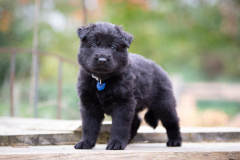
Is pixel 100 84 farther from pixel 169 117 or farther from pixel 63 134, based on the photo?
pixel 169 117

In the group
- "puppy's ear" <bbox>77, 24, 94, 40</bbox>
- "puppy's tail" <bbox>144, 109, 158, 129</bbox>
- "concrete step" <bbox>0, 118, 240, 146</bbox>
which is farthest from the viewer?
"puppy's tail" <bbox>144, 109, 158, 129</bbox>

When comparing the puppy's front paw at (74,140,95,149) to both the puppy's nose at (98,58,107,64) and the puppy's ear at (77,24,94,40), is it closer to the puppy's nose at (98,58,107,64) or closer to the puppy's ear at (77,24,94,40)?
the puppy's nose at (98,58,107,64)

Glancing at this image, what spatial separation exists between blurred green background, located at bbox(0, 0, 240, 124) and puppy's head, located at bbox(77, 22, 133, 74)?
4.98m

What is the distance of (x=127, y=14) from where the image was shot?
9.20m

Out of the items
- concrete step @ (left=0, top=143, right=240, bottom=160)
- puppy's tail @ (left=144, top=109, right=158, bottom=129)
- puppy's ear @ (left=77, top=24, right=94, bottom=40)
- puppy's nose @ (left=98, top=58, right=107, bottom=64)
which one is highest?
puppy's ear @ (left=77, top=24, right=94, bottom=40)

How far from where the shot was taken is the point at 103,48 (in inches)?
115

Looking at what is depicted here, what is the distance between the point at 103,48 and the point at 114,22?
6.48 meters

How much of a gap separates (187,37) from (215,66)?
9362mm

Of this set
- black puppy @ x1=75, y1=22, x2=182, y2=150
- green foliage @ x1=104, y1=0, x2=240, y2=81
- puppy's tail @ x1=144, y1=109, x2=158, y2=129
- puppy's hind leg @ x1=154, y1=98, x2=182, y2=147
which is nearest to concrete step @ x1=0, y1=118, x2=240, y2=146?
puppy's tail @ x1=144, y1=109, x2=158, y2=129

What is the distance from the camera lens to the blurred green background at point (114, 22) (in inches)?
360

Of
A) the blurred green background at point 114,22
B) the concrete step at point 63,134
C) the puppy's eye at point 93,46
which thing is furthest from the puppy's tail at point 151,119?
the blurred green background at point 114,22

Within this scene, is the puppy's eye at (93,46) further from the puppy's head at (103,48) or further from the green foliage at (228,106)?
the green foliage at (228,106)

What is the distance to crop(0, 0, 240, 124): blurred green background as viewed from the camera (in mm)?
9149

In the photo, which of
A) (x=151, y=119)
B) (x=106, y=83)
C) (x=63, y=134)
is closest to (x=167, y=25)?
(x=151, y=119)
